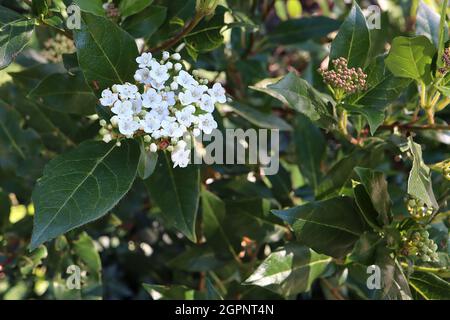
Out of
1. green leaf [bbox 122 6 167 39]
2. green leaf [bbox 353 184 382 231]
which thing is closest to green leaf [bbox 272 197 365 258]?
green leaf [bbox 353 184 382 231]

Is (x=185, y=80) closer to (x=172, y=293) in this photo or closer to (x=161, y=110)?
(x=161, y=110)

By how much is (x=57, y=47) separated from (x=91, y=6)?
576mm

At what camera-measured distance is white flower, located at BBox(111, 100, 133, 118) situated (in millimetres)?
1333

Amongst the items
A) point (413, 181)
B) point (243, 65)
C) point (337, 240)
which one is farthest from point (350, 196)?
point (243, 65)

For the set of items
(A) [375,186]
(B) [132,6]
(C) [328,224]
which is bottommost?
(C) [328,224]

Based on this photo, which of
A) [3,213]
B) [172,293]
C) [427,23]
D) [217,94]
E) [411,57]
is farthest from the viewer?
[3,213]

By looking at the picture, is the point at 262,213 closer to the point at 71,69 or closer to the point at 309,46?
the point at 71,69

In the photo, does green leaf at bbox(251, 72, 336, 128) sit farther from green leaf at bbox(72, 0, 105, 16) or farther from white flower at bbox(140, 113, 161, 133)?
green leaf at bbox(72, 0, 105, 16)

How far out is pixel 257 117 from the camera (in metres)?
1.90

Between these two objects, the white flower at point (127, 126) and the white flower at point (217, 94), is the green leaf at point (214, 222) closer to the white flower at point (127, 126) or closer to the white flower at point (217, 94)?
the white flower at point (217, 94)

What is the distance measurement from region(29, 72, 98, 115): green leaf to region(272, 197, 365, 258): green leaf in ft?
2.13

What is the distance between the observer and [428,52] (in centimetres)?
156

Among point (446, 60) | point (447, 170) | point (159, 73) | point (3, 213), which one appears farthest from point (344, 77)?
point (3, 213)
